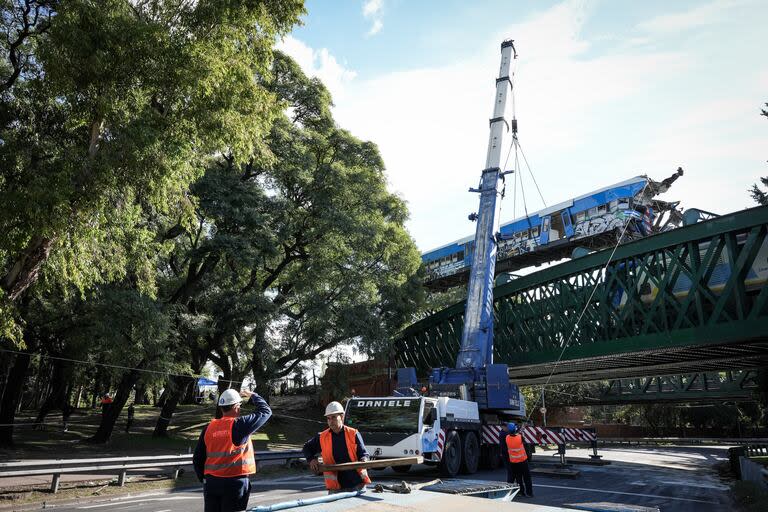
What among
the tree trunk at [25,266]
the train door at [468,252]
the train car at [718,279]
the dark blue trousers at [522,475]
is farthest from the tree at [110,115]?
the train door at [468,252]

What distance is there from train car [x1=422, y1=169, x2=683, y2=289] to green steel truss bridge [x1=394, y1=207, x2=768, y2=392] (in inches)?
198

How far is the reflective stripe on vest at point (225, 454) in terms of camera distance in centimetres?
472

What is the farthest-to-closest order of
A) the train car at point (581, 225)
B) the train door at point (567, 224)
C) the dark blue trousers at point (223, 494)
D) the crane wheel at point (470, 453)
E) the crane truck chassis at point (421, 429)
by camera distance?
the train door at point (567, 224), the train car at point (581, 225), the crane wheel at point (470, 453), the crane truck chassis at point (421, 429), the dark blue trousers at point (223, 494)

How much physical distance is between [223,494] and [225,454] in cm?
36

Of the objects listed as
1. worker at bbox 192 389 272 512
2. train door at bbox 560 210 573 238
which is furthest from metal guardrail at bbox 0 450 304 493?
train door at bbox 560 210 573 238

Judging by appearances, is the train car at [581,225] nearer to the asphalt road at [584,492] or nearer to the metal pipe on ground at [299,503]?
the asphalt road at [584,492]

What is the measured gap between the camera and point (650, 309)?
18.8 metres

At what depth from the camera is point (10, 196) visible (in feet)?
30.2

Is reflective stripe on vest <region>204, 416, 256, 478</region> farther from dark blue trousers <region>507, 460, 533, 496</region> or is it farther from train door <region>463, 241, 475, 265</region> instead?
train door <region>463, 241, 475, 265</region>

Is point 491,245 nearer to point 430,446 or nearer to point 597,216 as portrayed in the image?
point 430,446

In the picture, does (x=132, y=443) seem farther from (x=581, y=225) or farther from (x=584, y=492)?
(x=581, y=225)

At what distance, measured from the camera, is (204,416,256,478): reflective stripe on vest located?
15.5 feet

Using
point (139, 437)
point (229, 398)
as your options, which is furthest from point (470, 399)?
point (139, 437)

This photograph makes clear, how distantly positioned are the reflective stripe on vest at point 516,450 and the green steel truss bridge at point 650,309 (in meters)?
9.50
